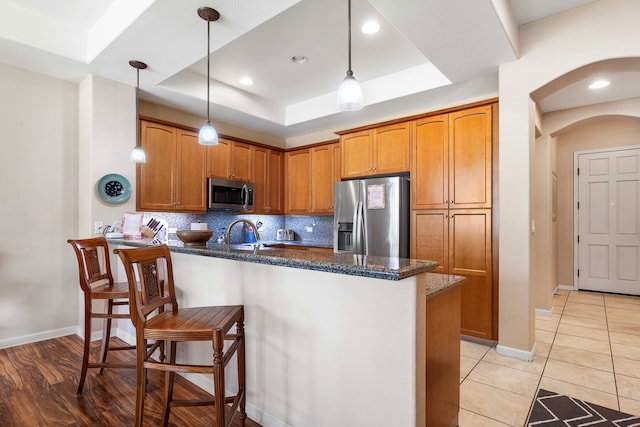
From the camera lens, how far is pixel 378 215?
374cm

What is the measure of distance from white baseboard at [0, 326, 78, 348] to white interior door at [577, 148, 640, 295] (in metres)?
Answer: 7.19

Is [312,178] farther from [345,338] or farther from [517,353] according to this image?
[345,338]

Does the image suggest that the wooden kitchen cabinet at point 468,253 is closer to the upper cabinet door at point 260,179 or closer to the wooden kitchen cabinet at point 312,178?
the wooden kitchen cabinet at point 312,178

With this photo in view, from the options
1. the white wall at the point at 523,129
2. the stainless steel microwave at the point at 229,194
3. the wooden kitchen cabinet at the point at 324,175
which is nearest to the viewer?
the white wall at the point at 523,129

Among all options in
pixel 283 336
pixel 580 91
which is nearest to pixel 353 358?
pixel 283 336

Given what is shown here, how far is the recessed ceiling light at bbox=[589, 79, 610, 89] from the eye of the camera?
11.7 ft

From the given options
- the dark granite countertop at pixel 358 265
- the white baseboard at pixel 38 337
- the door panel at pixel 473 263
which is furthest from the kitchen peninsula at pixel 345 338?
the white baseboard at pixel 38 337

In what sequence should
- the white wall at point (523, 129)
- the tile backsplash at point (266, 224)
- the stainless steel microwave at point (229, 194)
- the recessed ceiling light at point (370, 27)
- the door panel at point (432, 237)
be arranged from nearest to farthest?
the white wall at point (523, 129) → the recessed ceiling light at point (370, 27) → the door panel at point (432, 237) → the stainless steel microwave at point (229, 194) → the tile backsplash at point (266, 224)

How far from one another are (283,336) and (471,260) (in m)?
2.28

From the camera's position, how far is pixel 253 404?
6.43 feet

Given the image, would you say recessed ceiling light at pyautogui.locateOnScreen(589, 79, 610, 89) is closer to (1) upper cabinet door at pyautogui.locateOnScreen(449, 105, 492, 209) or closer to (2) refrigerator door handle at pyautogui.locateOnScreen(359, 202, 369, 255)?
(1) upper cabinet door at pyautogui.locateOnScreen(449, 105, 492, 209)

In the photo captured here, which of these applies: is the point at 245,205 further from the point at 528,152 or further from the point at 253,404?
the point at 528,152

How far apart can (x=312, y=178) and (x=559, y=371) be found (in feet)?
11.8

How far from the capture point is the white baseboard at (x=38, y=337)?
118 inches
